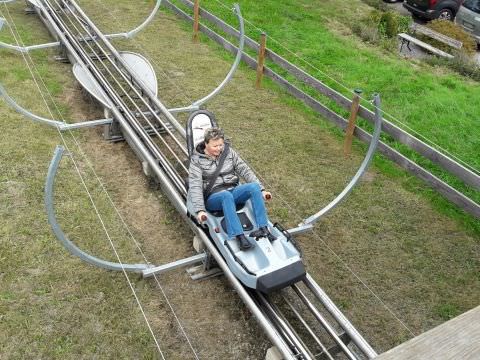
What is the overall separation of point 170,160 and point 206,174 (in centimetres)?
190

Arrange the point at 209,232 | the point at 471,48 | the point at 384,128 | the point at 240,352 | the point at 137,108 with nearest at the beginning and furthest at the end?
the point at 240,352 → the point at 209,232 → the point at 384,128 → the point at 137,108 → the point at 471,48

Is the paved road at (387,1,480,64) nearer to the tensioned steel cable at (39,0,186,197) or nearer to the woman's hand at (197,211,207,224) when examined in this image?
the tensioned steel cable at (39,0,186,197)

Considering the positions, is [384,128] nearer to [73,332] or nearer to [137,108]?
[137,108]

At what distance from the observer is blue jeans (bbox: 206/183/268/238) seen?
13.6 feet

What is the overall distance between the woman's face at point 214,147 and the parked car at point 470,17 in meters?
9.74

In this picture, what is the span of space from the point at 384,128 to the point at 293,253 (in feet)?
9.84

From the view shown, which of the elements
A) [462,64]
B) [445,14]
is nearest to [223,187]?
[462,64]

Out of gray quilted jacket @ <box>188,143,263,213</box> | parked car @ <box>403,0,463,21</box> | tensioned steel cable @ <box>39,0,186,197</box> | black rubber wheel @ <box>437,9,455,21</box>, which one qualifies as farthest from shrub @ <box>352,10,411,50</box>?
gray quilted jacket @ <box>188,143,263,213</box>

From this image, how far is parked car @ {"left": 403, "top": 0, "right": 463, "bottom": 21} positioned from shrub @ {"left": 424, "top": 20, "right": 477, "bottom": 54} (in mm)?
1663

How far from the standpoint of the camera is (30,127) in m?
6.68

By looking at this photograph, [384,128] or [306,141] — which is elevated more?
[384,128]

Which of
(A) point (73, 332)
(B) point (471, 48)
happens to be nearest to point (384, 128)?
(A) point (73, 332)

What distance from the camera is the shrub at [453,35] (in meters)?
11.1

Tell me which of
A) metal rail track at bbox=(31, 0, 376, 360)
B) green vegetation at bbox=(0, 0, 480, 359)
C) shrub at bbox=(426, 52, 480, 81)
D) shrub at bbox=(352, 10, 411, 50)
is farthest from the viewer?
shrub at bbox=(352, 10, 411, 50)
